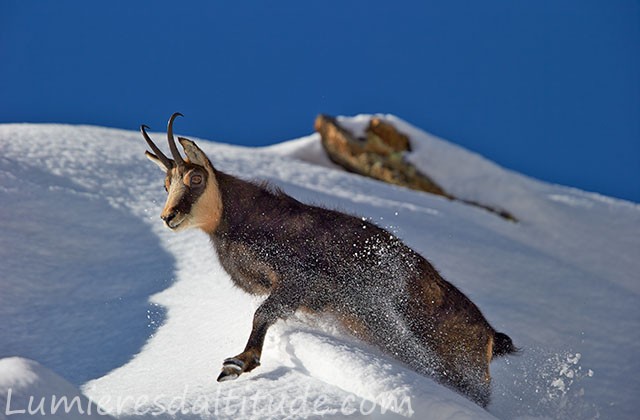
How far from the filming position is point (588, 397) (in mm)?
5223

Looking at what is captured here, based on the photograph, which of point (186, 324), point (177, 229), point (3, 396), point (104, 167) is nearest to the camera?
point (3, 396)

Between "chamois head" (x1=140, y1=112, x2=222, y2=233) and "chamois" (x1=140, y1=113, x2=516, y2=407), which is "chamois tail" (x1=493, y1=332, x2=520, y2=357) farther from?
"chamois head" (x1=140, y1=112, x2=222, y2=233)

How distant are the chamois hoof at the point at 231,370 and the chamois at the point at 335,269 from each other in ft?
1.31

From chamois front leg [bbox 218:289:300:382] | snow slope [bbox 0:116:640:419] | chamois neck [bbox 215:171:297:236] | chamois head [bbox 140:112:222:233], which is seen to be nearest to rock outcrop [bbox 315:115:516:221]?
snow slope [bbox 0:116:640:419]

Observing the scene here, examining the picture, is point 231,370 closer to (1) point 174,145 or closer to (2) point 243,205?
(2) point 243,205

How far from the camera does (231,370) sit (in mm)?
3617

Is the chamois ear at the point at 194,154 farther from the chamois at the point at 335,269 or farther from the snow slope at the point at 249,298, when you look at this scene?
the snow slope at the point at 249,298

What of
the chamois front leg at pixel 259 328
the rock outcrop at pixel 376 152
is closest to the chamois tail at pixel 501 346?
the chamois front leg at pixel 259 328

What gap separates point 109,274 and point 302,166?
14.2 ft

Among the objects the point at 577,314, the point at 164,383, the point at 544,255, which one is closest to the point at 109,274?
the point at 164,383

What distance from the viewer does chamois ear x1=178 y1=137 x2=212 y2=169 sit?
4.00m

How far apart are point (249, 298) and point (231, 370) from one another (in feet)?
4.18

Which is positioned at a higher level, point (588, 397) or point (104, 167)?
point (104, 167)

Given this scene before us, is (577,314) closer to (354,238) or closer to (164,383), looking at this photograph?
(354,238)
